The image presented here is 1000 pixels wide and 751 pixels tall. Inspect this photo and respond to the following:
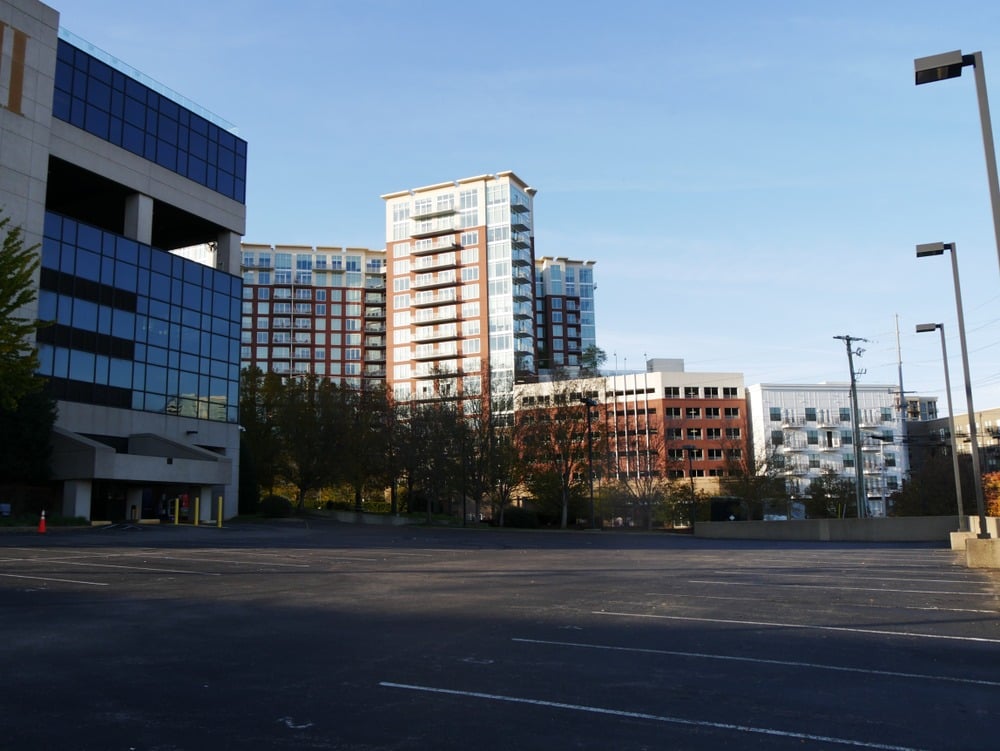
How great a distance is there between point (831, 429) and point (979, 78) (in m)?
116

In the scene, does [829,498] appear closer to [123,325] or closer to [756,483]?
[756,483]

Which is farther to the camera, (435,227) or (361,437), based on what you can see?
(435,227)

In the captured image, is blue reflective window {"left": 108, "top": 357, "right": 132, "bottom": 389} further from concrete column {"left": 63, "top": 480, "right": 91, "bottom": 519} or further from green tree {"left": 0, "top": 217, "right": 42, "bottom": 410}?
green tree {"left": 0, "top": 217, "right": 42, "bottom": 410}

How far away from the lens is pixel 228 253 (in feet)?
204

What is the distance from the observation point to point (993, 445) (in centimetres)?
12700

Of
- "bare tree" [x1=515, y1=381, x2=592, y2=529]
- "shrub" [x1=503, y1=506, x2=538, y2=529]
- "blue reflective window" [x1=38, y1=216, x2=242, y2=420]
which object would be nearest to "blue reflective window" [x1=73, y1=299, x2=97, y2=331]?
"blue reflective window" [x1=38, y1=216, x2=242, y2=420]

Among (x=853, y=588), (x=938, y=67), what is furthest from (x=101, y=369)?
(x=938, y=67)

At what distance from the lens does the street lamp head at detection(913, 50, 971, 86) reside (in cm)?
1619

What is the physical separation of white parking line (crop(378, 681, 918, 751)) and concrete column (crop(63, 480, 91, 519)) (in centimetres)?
4257

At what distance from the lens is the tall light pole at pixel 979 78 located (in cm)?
1620

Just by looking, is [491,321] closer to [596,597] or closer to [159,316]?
[159,316]

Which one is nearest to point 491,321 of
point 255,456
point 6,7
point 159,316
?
point 255,456

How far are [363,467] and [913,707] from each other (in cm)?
6117

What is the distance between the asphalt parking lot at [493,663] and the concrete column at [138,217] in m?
42.8
